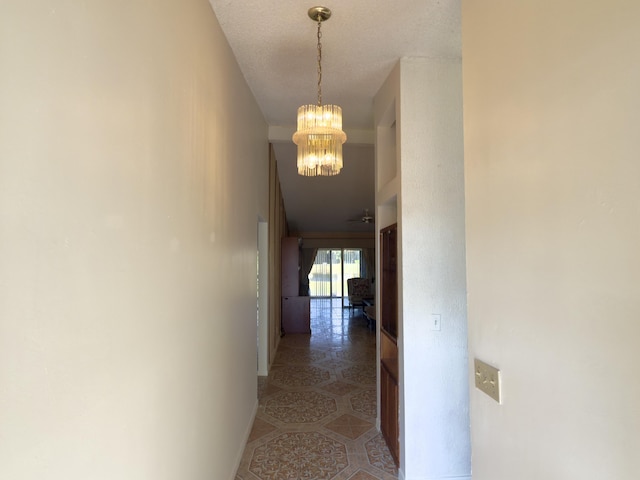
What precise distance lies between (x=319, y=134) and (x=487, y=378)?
1.50 meters

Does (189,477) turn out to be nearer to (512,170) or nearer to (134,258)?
(134,258)

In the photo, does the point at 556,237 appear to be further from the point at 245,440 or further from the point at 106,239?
the point at 245,440

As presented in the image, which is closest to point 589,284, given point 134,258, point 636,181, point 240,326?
point 636,181

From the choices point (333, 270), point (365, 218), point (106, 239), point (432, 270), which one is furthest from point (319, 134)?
point (333, 270)

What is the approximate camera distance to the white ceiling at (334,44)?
2014 mm

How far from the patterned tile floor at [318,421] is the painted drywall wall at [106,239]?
996 mm

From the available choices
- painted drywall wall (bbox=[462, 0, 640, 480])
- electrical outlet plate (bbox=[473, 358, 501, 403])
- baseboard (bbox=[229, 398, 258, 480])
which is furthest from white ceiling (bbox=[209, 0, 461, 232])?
baseboard (bbox=[229, 398, 258, 480])

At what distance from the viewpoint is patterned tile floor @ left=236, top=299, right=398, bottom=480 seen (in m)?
2.59

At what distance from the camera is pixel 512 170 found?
117 centimetres

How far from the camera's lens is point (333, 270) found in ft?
45.3

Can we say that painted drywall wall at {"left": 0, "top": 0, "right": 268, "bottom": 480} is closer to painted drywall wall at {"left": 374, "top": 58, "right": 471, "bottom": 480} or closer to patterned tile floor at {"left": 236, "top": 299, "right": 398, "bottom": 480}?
patterned tile floor at {"left": 236, "top": 299, "right": 398, "bottom": 480}

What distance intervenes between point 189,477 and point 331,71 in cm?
286

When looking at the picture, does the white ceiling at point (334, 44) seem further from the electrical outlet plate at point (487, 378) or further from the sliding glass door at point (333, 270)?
the sliding glass door at point (333, 270)

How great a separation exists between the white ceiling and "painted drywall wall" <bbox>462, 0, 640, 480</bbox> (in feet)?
2.86
